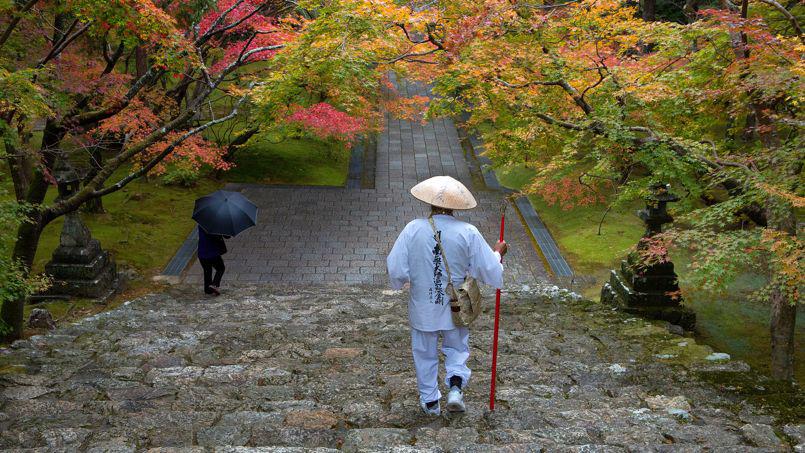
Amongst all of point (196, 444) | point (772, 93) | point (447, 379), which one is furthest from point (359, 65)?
point (196, 444)

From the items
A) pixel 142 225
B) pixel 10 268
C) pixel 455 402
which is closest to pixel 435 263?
pixel 455 402

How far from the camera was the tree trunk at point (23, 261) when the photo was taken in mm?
7773

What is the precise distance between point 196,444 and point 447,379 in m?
1.70

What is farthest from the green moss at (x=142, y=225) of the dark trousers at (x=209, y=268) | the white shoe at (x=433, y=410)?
the white shoe at (x=433, y=410)

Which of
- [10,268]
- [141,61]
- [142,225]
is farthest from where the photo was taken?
[141,61]

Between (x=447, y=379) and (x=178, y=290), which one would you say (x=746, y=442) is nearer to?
(x=447, y=379)

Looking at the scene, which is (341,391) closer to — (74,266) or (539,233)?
Answer: (74,266)

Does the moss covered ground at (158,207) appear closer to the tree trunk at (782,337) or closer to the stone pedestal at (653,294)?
the stone pedestal at (653,294)

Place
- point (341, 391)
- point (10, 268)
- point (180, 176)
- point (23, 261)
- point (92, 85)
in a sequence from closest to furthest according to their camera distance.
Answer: point (341, 391), point (10, 268), point (23, 261), point (92, 85), point (180, 176)

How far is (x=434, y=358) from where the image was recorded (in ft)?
14.5

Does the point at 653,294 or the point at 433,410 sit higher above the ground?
the point at 653,294

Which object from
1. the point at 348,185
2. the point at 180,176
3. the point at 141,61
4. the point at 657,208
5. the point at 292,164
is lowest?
the point at 657,208

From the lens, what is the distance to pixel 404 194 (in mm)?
17172

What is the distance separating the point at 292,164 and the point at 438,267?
15607 mm
